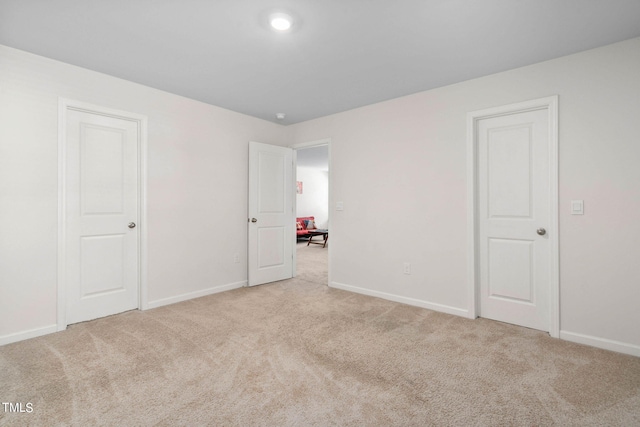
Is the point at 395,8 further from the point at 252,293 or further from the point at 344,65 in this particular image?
the point at 252,293

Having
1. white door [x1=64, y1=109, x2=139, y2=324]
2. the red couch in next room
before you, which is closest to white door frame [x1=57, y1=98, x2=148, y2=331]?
white door [x1=64, y1=109, x2=139, y2=324]

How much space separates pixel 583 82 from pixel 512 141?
0.64 m

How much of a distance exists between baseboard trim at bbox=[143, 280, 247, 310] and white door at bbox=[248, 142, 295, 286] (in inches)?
9.0

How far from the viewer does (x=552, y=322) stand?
2.66 metres

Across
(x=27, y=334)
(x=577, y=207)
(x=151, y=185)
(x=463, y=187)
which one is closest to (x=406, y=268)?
(x=463, y=187)

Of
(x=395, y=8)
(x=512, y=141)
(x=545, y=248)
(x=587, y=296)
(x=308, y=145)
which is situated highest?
(x=395, y=8)

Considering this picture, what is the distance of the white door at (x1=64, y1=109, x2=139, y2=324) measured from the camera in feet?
9.32

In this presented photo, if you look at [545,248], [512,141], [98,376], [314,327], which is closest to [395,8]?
[512,141]

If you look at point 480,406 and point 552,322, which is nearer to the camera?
point 480,406

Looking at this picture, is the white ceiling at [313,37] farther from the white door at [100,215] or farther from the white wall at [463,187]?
the white door at [100,215]

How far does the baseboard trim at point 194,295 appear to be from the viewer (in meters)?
3.38

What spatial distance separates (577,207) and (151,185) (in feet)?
13.1

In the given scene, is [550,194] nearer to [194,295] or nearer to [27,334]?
[194,295]

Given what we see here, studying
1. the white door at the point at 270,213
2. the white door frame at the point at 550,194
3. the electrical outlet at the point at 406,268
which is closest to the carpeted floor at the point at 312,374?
the white door frame at the point at 550,194
